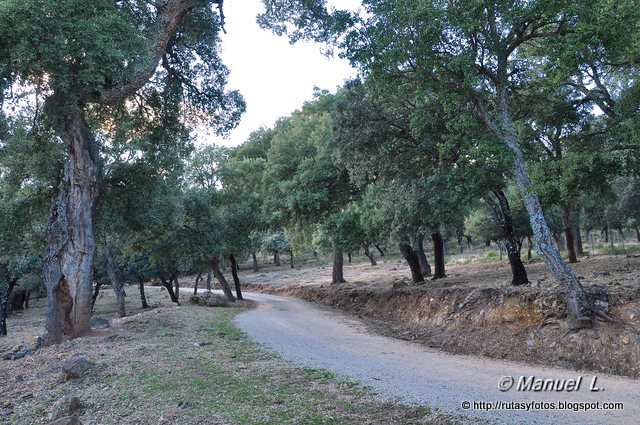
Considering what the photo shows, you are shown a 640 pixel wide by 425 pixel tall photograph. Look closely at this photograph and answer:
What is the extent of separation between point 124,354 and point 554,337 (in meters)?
9.29

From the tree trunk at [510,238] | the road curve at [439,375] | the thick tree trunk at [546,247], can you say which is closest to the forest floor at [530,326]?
the thick tree trunk at [546,247]

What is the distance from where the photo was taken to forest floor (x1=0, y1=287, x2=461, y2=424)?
211 inches

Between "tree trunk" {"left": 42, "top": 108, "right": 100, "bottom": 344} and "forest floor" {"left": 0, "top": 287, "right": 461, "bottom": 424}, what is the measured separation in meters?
1.28

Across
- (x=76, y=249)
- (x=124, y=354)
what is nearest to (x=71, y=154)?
(x=76, y=249)

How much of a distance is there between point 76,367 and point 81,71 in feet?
21.4

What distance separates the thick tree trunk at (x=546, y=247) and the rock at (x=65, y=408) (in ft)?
29.7

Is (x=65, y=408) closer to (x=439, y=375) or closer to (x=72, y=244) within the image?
(x=439, y=375)

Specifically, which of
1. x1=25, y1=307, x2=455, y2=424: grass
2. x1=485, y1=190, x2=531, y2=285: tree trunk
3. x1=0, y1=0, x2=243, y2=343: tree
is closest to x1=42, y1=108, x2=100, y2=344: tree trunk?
x1=0, y1=0, x2=243, y2=343: tree

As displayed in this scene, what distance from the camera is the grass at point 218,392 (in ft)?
17.4

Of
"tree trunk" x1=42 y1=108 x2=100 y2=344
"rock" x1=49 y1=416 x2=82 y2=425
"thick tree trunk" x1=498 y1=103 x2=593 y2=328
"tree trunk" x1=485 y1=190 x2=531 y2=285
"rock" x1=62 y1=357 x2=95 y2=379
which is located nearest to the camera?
"rock" x1=49 y1=416 x2=82 y2=425

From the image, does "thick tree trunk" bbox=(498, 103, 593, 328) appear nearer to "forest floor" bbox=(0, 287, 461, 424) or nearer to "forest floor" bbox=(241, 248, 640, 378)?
"forest floor" bbox=(241, 248, 640, 378)

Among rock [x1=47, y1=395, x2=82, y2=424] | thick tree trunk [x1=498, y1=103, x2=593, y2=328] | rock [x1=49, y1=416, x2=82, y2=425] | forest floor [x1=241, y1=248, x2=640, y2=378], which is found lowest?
forest floor [x1=241, y1=248, x2=640, y2=378]

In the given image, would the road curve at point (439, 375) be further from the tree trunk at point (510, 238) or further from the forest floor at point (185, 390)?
the tree trunk at point (510, 238)

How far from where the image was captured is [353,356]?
9.13m
